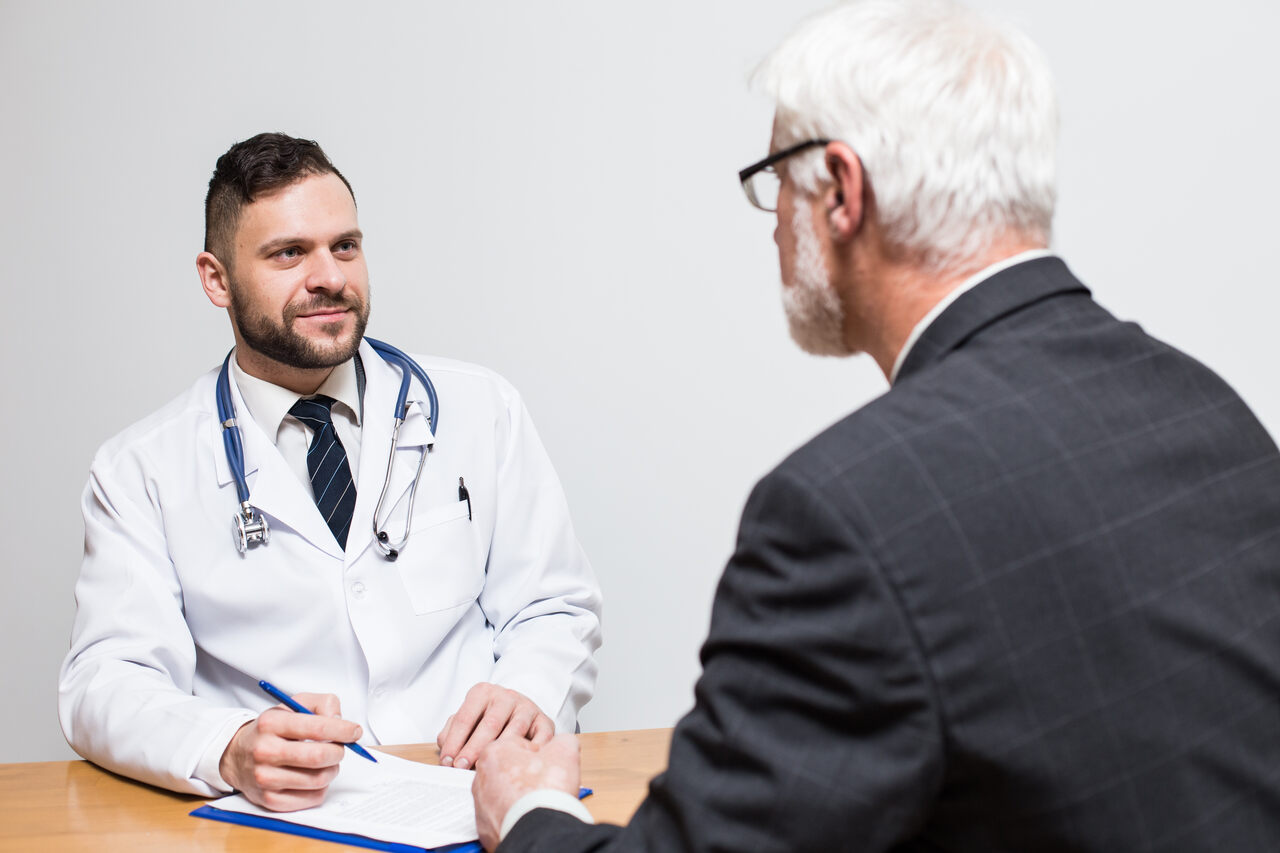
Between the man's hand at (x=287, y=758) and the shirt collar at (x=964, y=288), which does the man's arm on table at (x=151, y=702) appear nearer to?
the man's hand at (x=287, y=758)

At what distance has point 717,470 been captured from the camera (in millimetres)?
2738

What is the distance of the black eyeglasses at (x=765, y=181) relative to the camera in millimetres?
1093

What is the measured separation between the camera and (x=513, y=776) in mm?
1166

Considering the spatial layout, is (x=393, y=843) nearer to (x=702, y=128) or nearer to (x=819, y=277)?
(x=819, y=277)

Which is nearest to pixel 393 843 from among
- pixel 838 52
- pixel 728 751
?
pixel 728 751

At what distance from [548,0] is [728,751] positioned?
2.22 metres

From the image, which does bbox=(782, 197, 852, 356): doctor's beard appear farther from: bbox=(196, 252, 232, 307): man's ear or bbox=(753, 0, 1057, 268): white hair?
bbox=(196, 252, 232, 307): man's ear

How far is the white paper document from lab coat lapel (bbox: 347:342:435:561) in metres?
0.52

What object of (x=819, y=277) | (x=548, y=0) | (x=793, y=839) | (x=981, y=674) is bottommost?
(x=793, y=839)

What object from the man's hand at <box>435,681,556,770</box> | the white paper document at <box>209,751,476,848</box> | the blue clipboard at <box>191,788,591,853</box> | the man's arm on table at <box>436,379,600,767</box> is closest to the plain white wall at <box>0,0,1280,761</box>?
the man's arm on table at <box>436,379,600,767</box>

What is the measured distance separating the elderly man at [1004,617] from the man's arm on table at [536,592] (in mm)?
829

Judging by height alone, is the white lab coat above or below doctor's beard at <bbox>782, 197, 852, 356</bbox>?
below

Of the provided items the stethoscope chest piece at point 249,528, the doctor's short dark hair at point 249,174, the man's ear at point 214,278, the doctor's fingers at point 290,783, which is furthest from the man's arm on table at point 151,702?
the doctor's short dark hair at point 249,174

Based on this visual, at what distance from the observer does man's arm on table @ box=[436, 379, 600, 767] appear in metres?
1.80
